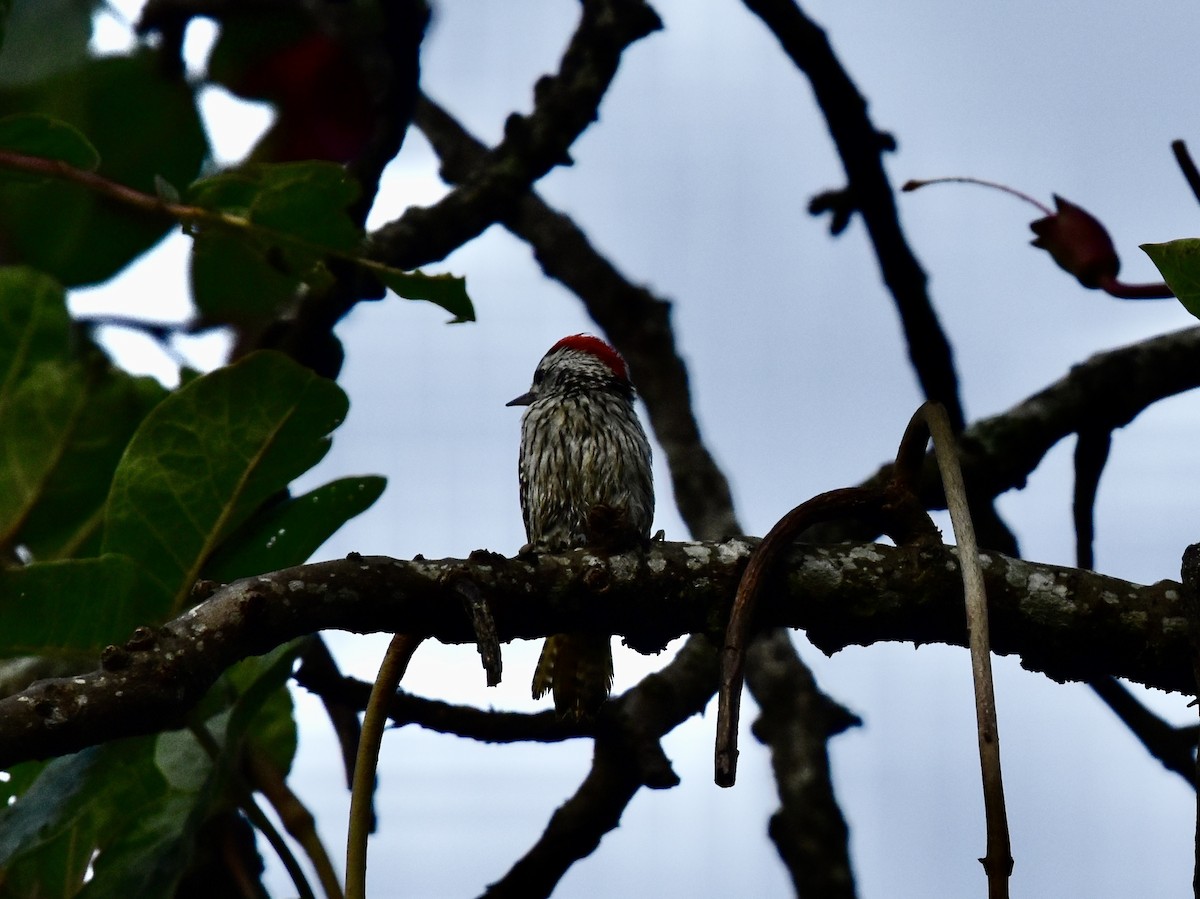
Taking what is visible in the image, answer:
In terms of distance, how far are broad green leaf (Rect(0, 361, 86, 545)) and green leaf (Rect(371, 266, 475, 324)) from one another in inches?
26.2

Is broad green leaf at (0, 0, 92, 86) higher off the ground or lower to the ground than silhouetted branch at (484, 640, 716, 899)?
higher

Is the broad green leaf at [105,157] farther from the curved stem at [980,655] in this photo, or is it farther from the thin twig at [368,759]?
the curved stem at [980,655]

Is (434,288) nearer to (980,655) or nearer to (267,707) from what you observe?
(980,655)

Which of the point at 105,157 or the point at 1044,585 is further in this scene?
the point at 105,157

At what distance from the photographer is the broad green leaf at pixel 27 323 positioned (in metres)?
2.09

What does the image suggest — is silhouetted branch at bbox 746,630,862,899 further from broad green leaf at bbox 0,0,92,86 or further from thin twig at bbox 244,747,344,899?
broad green leaf at bbox 0,0,92,86

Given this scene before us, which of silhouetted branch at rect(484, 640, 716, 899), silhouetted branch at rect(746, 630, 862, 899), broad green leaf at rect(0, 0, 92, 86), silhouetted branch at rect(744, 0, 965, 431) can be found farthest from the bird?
broad green leaf at rect(0, 0, 92, 86)

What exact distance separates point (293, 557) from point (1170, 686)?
1.15 metres

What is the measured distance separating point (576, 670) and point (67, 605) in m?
1.06

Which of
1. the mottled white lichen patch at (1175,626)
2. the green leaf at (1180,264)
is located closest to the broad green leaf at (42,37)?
the green leaf at (1180,264)

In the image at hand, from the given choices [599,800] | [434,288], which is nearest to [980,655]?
[434,288]

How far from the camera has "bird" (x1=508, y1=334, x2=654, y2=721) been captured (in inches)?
115

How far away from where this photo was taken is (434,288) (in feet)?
5.47

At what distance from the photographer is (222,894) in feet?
6.89
